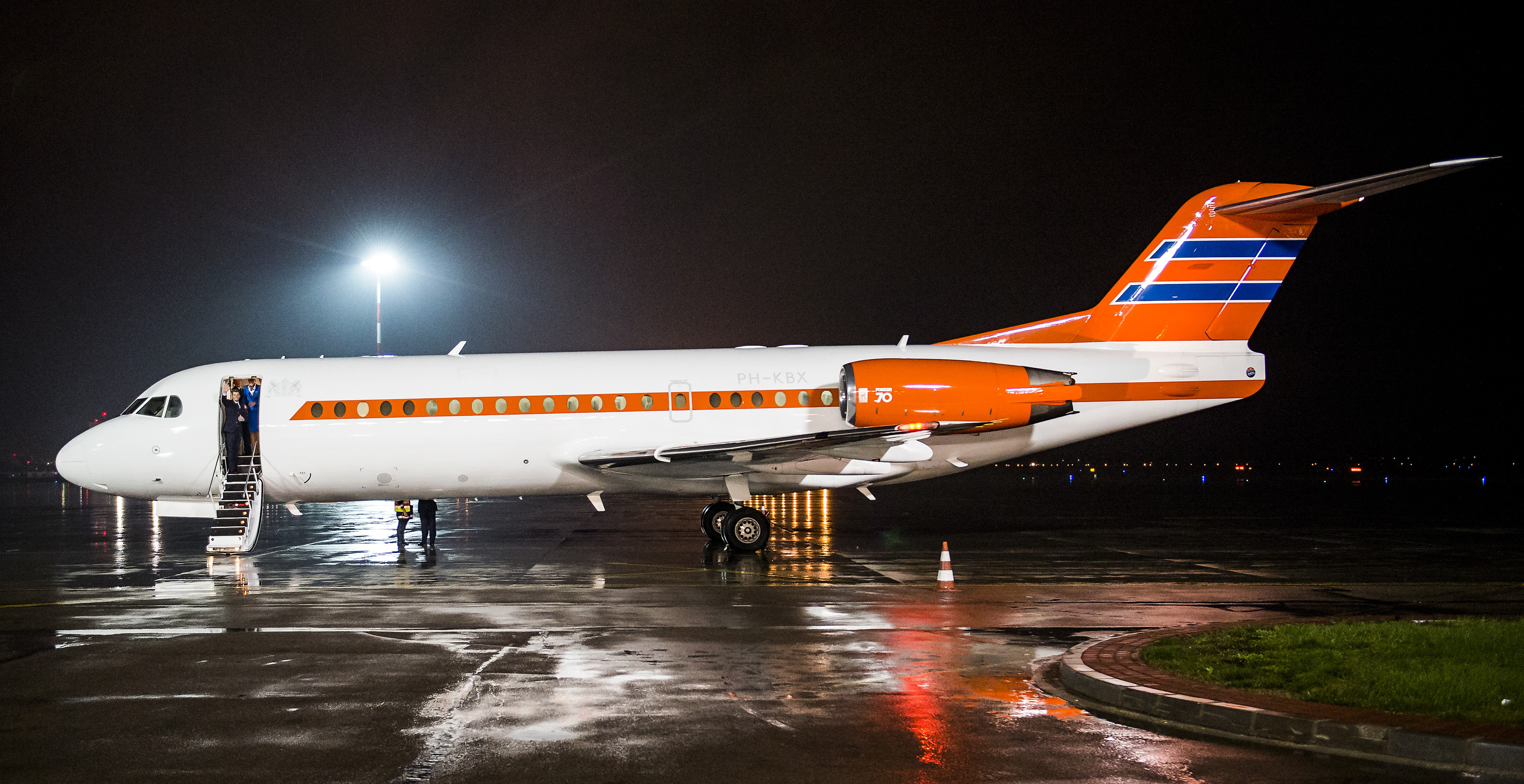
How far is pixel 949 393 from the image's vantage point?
18.8 meters

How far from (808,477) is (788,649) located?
408 inches

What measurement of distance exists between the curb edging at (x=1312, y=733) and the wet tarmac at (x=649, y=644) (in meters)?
0.20

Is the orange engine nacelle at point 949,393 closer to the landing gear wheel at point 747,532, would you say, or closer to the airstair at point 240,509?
the landing gear wheel at point 747,532

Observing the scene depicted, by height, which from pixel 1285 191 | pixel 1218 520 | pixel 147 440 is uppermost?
pixel 1285 191

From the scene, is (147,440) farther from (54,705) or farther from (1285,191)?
(1285,191)

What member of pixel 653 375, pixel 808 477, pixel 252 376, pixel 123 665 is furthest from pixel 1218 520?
pixel 123 665

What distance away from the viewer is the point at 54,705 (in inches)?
316

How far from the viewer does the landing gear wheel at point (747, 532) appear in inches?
754

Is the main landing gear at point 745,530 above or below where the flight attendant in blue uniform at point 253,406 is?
below

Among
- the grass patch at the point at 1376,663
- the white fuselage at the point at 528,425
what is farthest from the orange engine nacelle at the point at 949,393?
the grass patch at the point at 1376,663

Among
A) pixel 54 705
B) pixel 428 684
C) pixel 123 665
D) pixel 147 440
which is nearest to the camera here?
pixel 54 705

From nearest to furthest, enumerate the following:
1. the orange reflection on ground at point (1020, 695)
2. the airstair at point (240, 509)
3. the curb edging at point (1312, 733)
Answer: the curb edging at point (1312, 733), the orange reflection on ground at point (1020, 695), the airstair at point (240, 509)

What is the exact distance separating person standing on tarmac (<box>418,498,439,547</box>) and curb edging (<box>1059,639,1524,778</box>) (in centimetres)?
1581

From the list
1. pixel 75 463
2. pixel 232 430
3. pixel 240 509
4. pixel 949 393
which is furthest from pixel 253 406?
pixel 949 393
